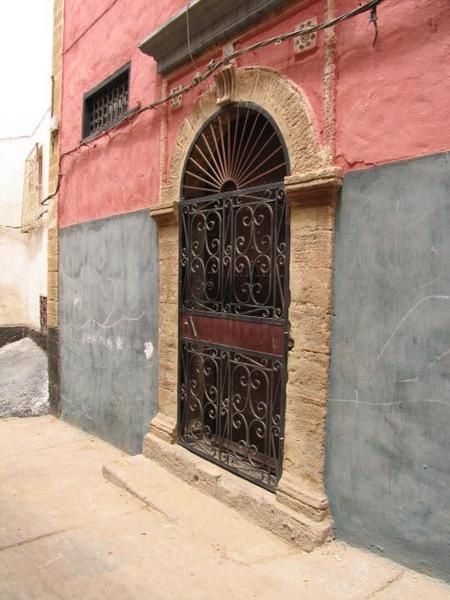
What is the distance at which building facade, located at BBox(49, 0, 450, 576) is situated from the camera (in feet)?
8.30

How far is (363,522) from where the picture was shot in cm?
280

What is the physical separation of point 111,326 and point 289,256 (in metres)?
2.89

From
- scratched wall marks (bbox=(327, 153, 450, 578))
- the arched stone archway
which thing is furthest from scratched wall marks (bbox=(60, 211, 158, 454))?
scratched wall marks (bbox=(327, 153, 450, 578))

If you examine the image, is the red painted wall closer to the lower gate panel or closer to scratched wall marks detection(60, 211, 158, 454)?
scratched wall marks detection(60, 211, 158, 454)

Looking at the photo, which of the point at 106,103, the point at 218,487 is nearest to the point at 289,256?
the point at 218,487

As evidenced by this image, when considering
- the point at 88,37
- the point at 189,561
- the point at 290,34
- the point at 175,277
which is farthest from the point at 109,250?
the point at 189,561

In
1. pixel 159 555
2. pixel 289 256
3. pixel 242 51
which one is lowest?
pixel 159 555

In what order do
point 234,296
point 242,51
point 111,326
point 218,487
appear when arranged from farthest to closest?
point 111,326 → point 234,296 → point 218,487 → point 242,51

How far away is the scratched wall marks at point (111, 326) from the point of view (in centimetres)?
482

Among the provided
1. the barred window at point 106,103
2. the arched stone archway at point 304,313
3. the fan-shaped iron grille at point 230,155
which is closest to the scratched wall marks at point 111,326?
the fan-shaped iron grille at point 230,155

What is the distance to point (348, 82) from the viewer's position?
2.88m

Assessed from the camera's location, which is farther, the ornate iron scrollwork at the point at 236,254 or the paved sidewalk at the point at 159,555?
the ornate iron scrollwork at the point at 236,254

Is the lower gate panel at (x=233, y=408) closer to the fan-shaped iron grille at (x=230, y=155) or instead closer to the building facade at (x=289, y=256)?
the building facade at (x=289, y=256)

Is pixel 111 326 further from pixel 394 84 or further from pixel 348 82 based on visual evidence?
pixel 394 84
